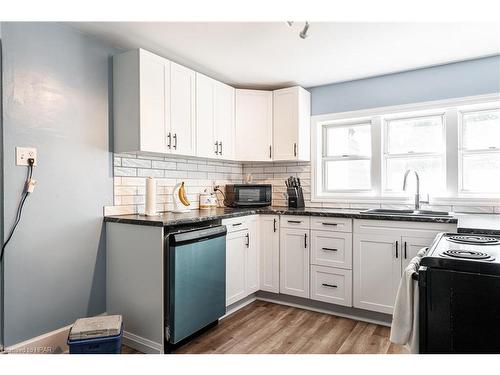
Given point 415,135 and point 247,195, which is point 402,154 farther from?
point 247,195

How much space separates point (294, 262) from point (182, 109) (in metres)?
1.82

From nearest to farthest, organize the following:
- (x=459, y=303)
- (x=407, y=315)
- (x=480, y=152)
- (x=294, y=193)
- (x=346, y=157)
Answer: (x=459, y=303)
(x=407, y=315)
(x=480, y=152)
(x=294, y=193)
(x=346, y=157)

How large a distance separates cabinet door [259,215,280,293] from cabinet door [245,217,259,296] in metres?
0.06

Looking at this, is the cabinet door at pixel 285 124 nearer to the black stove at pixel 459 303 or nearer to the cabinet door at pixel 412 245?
the cabinet door at pixel 412 245

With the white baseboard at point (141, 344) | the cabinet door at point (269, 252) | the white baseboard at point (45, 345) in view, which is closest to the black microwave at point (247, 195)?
the cabinet door at point (269, 252)

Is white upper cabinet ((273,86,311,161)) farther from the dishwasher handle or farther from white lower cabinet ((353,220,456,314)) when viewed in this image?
the dishwasher handle

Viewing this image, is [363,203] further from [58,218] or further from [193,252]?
[58,218]

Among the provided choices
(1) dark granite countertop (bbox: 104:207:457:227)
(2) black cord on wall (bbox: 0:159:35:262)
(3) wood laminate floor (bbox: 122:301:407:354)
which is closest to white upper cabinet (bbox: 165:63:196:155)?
(1) dark granite countertop (bbox: 104:207:457:227)

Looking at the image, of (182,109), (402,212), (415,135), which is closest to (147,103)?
(182,109)

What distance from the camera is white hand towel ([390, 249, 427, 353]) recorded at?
122 cm

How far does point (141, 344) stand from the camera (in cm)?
225

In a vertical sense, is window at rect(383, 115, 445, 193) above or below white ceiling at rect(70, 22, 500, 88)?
below

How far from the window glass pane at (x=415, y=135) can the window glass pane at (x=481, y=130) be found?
0.22 metres
